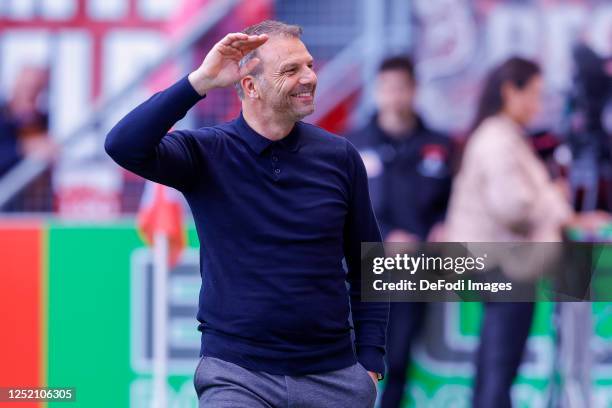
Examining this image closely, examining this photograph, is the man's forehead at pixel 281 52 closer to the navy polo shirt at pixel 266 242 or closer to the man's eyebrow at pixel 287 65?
the man's eyebrow at pixel 287 65

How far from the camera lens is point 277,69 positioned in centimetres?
289

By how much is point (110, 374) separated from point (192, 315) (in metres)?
0.47

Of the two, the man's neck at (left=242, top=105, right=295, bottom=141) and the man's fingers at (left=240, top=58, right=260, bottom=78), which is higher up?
the man's fingers at (left=240, top=58, right=260, bottom=78)

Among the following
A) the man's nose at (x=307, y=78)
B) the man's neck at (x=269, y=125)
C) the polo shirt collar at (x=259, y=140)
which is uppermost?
the man's nose at (x=307, y=78)

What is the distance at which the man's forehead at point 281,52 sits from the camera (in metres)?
2.89

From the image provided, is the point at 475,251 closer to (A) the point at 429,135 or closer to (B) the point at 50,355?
(A) the point at 429,135

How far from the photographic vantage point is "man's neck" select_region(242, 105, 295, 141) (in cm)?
291

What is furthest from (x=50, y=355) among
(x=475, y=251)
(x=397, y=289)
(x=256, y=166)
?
(x=256, y=166)

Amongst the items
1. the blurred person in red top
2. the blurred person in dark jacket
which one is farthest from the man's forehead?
the blurred person in red top

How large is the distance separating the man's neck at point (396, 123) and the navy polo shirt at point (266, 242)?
2.48 meters

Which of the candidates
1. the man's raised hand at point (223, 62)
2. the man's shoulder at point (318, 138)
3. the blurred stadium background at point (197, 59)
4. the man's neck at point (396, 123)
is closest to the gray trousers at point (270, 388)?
the man's shoulder at point (318, 138)

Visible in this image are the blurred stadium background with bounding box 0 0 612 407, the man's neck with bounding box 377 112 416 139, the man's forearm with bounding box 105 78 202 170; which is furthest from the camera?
the blurred stadium background with bounding box 0 0 612 407

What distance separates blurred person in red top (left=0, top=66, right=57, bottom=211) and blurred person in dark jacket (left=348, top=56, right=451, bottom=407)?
7.54ft

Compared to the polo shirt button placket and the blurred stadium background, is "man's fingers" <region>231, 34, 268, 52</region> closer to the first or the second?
the polo shirt button placket
